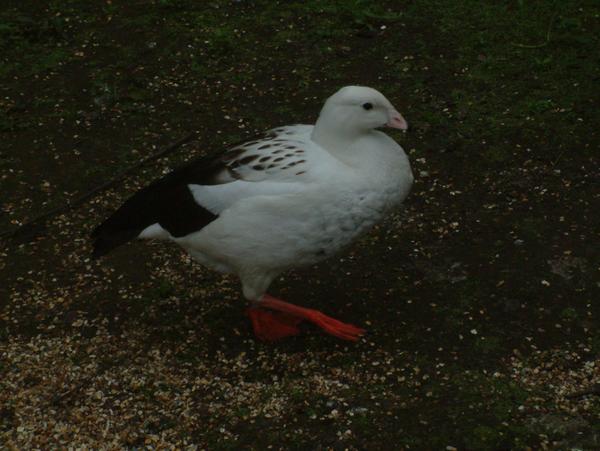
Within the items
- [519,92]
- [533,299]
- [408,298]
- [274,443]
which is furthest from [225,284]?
[519,92]

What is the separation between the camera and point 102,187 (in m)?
6.26

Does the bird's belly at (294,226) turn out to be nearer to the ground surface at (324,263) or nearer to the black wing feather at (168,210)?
the black wing feather at (168,210)

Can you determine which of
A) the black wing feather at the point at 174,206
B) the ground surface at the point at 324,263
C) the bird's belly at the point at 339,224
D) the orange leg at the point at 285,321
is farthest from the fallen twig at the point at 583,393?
the black wing feather at the point at 174,206

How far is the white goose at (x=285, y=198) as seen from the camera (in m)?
4.45

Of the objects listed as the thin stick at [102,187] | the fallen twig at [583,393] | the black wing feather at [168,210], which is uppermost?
the black wing feather at [168,210]

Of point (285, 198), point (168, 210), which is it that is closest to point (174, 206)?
point (168, 210)

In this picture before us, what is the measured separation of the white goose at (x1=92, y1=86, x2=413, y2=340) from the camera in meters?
4.45

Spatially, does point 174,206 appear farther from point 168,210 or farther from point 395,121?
point 395,121

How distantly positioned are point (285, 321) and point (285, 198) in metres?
0.97

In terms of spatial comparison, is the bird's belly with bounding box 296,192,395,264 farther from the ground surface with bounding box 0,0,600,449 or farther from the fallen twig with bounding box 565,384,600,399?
the fallen twig with bounding box 565,384,600,399

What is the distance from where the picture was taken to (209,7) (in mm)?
8164

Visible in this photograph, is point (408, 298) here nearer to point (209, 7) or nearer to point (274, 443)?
point (274, 443)

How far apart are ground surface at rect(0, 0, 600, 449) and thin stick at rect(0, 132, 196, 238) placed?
0.19ft

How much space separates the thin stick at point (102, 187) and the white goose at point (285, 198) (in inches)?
47.3
